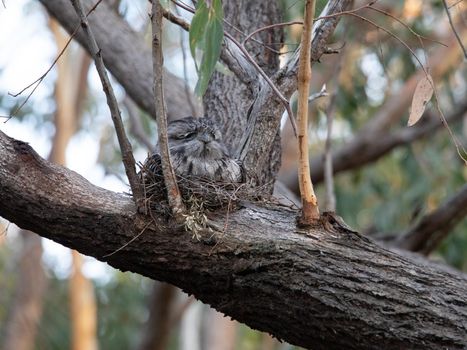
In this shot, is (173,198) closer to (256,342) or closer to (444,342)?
(444,342)

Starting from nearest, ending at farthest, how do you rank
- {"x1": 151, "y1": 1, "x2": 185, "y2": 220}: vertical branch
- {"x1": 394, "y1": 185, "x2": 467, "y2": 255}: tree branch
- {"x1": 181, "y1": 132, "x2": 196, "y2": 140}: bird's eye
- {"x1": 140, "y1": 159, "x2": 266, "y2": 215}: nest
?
{"x1": 151, "y1": 1, "x2": 185, "y2": 220}: vertical branch → {"x1": 140, "y1": 159, "x2": 266, "y2": 215}: nest → {"x1": 181, "y1": 132, "x2": 196, "y2": 140}: bird's eye → {"x1": 394, "y1": 185, "x2": 467, "y2": 255}: tree branch

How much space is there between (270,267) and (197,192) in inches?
14.7

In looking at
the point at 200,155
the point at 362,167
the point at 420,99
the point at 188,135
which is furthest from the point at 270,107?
the point at 362,167

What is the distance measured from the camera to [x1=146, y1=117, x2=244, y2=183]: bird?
3465mm

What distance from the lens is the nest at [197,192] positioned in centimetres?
302

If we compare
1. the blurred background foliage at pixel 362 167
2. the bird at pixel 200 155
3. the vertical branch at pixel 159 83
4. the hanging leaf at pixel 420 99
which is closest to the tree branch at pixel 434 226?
the blurred background foliage at pixel 362 167

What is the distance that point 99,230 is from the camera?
293cm

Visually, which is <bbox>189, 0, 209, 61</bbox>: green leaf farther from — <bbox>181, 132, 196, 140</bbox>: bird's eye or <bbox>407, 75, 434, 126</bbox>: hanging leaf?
<bbox>181, 132, 196, 140</bbox>: bird's eye

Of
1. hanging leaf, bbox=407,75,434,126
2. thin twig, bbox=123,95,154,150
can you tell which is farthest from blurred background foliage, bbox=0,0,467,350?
hanging leaf, bbox=407,75,434,126

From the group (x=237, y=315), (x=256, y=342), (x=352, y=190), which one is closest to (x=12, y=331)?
(x=352, y=190)

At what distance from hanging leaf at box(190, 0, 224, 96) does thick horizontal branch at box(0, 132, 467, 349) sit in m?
0.54

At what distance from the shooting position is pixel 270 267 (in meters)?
2.96

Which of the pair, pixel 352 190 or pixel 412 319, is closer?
pixel 412 319

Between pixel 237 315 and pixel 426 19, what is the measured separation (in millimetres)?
6968
